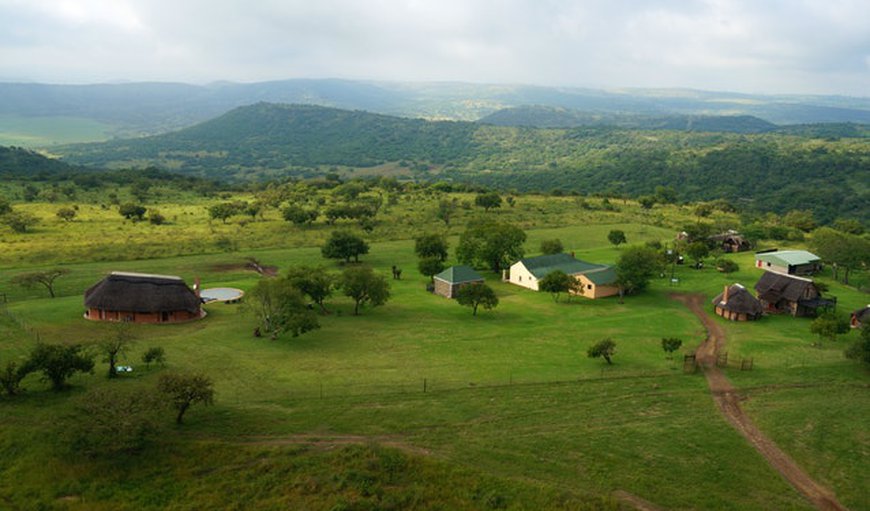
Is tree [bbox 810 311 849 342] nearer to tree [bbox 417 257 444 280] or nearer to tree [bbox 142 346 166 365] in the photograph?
tree [bbox 417 257 444 280]

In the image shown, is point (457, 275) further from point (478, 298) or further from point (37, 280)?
point (37, 280)

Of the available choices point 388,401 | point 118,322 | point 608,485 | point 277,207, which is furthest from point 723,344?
point 277,207

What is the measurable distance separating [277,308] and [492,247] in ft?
112

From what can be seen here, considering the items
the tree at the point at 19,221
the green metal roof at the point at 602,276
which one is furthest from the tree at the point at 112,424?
the tree at the point at 19,221

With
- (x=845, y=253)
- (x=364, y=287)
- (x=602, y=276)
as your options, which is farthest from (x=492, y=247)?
(x=845, y=253)

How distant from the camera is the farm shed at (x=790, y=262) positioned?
7444 cm

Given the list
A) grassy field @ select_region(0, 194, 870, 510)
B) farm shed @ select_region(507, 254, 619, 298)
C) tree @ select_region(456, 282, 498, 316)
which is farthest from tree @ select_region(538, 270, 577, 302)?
tree @ select_region(456, 282, 498, 316)

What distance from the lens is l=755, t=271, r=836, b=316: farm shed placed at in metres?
58.5

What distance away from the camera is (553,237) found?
99625mm

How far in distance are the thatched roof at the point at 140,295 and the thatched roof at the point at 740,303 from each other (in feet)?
155

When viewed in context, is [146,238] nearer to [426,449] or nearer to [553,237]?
[553,237]

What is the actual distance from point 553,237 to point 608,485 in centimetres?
7323

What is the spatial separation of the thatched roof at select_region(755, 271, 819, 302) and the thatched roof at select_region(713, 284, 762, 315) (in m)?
3.60

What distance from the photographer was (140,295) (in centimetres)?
5053
